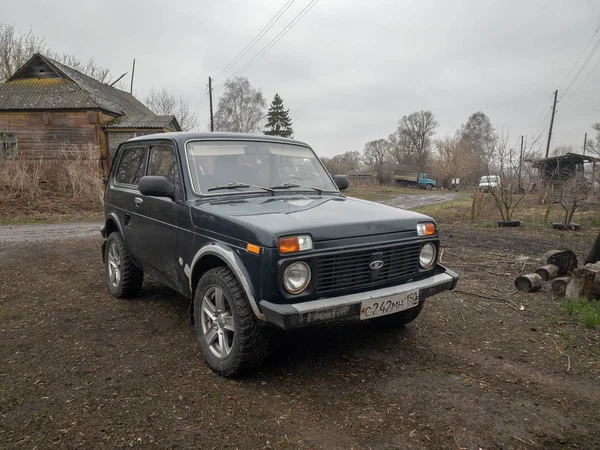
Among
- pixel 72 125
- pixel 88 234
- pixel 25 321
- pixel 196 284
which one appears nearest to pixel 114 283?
pixel 25 321

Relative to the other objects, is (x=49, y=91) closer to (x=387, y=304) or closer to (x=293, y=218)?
(x=293, y=218)

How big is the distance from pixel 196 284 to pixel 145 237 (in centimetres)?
118

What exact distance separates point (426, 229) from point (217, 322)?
1.92 metres

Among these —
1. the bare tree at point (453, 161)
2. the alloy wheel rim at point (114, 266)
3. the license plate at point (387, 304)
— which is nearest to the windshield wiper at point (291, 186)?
the license plate at point (387, 304)

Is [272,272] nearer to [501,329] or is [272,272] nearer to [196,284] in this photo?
[196,284]

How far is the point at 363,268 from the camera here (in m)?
3.18

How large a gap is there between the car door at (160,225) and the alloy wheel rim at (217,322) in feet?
2.07

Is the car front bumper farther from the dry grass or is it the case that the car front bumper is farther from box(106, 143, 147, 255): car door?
the dry grass

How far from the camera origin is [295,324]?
2766mm

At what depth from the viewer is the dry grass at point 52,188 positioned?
1512 centimetres

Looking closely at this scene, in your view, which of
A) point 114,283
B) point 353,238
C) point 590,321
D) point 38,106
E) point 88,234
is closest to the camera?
point 353,238

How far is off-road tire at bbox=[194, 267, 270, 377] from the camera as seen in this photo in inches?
119

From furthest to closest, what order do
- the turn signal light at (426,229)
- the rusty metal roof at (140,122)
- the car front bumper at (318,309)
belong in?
the rusty metal roof at (140,122) → the turn signal light at (426,229) → the car front bumper at (318,309)

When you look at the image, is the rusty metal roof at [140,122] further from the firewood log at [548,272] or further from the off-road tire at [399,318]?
the off-road tire at [399,318]
